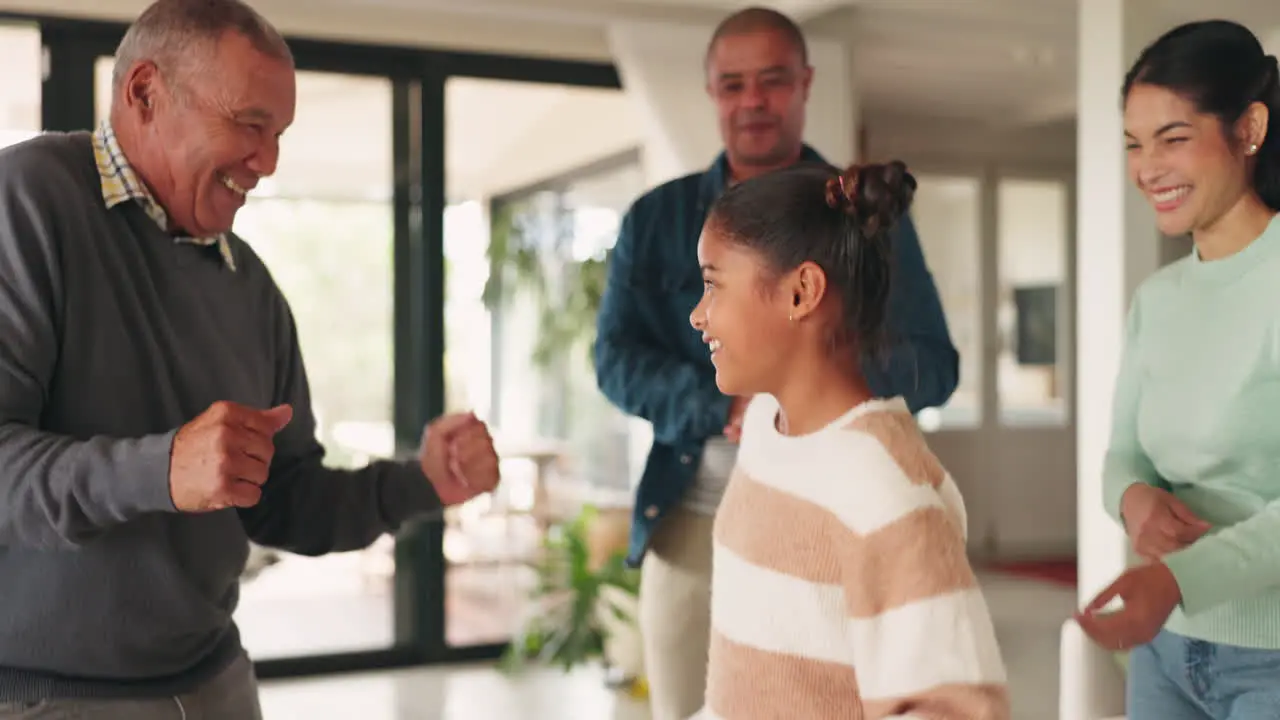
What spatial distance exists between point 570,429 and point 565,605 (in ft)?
2.67

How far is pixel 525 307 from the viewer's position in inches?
216

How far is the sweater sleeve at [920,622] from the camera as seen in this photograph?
1.08 metres

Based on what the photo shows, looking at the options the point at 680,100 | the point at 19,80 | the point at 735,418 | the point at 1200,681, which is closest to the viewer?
the point at 1200,681

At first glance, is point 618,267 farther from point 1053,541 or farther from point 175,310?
point 1053,541

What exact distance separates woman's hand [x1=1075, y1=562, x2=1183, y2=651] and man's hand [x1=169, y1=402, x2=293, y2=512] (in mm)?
891

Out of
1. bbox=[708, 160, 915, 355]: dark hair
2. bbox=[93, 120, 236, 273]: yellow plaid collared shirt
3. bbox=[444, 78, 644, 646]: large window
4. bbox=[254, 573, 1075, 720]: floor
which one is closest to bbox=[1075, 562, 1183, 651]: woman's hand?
bbox=[708, 160, 915, 355]: dark hair

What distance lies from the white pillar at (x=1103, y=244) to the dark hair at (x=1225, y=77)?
2.78 m

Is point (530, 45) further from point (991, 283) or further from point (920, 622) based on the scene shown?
point (920, 622)

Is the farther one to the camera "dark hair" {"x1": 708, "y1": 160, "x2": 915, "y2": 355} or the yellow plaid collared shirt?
the yellow plaid collared shirt

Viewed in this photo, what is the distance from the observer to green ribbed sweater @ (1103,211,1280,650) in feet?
4.65

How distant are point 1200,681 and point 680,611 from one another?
780mm

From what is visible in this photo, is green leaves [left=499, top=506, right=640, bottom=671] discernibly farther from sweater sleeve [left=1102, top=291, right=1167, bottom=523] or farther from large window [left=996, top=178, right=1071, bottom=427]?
large window [left=996, top=178, right=1071, bottom=427]

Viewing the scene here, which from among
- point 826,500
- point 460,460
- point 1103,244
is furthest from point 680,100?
point 826,500

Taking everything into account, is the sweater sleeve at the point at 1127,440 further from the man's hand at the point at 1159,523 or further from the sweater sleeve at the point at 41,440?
the sweater sleeve at the point at 41,440
